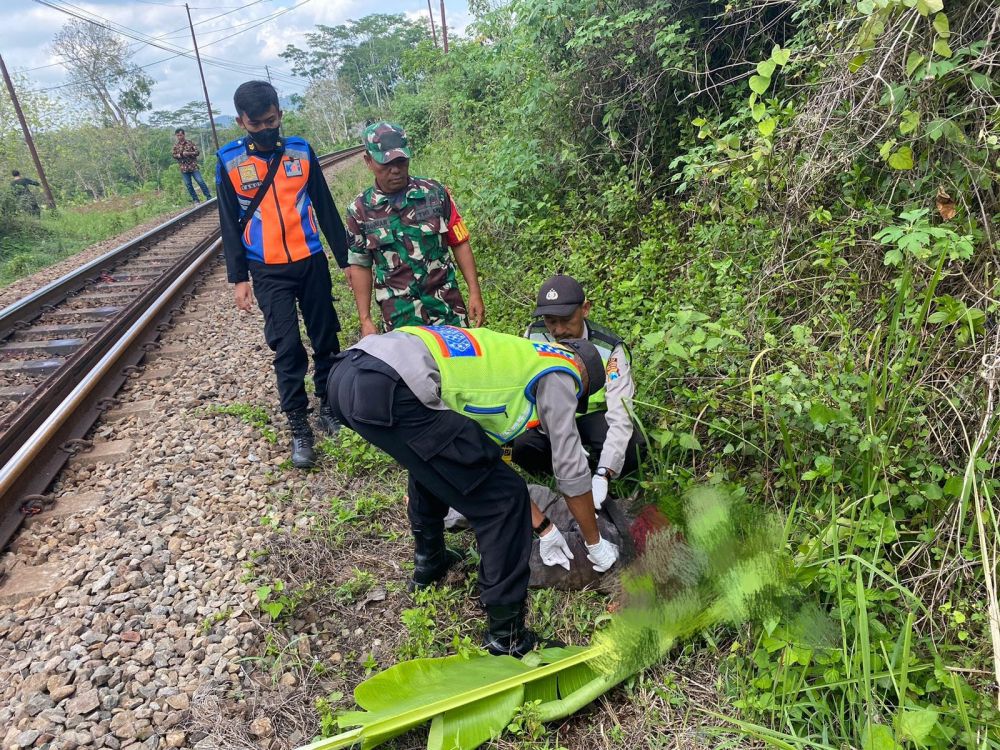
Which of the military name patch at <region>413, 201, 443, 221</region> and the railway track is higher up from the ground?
the military name patch at <region>413, 201, 443, 221</region>

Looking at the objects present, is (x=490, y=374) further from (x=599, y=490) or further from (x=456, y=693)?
(x=456, y=693)

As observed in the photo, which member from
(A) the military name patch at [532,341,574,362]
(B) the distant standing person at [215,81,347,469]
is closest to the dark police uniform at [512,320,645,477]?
(A) the military name patch at [532,341,574,362]

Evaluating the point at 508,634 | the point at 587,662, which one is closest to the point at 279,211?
the point at 508,634

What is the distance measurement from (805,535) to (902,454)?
1.45ft

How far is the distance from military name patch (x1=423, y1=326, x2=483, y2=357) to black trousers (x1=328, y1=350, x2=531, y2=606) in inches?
8.1

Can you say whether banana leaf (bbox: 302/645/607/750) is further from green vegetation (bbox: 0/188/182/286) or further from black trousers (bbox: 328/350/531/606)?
green vegetation (bbox: 0/188/182/286)

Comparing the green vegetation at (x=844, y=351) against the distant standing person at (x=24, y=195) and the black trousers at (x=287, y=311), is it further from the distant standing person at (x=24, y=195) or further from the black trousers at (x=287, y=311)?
the distant standing person at (x=24, y=195)

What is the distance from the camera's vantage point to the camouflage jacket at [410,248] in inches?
128

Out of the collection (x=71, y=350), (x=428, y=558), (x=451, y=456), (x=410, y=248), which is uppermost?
(x=410, y=248)

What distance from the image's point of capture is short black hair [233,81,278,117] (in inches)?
136

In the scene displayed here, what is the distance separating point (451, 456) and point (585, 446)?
1192mm

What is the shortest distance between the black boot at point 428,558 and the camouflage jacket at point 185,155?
1542 cm

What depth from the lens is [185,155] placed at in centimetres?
1473

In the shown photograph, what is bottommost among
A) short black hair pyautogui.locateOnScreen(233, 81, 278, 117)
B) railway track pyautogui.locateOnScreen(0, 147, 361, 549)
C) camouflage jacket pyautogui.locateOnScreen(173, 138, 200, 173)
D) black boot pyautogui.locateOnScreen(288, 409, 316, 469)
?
black boot pyautogui.locateOnScreen(288, 409, 316, 469)
